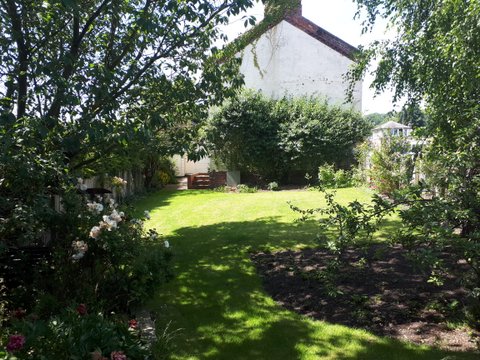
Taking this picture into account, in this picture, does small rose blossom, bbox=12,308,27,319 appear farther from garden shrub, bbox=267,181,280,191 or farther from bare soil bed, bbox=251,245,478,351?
garden shrub, bbox=267,181,280,191

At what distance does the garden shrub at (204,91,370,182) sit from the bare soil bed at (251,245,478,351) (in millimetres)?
11367

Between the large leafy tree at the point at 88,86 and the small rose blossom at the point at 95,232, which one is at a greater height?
the large leafy tree at the point at 88,86

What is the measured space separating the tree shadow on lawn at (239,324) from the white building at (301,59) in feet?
50.1

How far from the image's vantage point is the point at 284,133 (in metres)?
17.6

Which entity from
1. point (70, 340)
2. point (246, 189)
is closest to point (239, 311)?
point (70, 340)

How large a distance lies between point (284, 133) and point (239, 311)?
13.5m

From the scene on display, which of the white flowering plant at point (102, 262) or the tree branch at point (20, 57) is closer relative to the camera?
the white flowering plant at point (102, 262)

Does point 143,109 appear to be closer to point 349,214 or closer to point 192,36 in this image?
point 192,36

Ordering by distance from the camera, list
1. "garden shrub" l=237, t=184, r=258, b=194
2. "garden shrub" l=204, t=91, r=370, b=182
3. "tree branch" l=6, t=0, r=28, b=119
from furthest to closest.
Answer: "garden shrub" l=204, t=91, r=370, b=182 → "garden shrub" l=237, t=184, r=258, b=194 → "tree branch" l=6, t=0, r=28, b=119

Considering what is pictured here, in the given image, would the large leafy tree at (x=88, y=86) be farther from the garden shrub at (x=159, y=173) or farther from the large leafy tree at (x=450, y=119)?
the garden shrub at (x=159, y=173)

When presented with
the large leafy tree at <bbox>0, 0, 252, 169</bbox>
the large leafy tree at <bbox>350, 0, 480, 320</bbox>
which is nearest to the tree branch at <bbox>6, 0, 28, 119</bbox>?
the large leafy tree at <bbox>0, 0, 252, 169</bbox>

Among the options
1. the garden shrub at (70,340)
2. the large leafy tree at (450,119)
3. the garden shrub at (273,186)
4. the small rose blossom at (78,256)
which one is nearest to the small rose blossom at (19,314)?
the garden shrub at (70,340)

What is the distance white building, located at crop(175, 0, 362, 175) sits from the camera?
68.3ft

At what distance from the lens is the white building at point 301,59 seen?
819 inches
